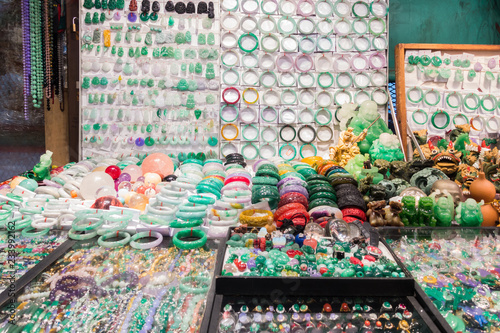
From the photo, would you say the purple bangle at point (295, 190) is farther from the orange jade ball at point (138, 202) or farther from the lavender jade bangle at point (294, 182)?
the orange jade ball at point (138, 202)

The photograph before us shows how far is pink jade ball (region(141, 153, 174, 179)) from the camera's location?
3643mm

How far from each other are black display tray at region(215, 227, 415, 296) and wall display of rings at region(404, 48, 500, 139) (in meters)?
3.61

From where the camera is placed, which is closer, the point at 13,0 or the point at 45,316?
the point at 45,316

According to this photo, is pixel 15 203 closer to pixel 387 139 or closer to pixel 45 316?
pixel 45 316

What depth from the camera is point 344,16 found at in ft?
16.1

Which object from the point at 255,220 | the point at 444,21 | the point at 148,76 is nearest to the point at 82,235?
the point at 255,220

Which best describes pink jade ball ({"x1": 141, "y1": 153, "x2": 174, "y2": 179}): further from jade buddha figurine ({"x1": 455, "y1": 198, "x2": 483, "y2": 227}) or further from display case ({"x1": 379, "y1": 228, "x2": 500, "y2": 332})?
jade buddha figurine ({"x1": 455, "y1": 198, "x2": 483, "y2": 227})

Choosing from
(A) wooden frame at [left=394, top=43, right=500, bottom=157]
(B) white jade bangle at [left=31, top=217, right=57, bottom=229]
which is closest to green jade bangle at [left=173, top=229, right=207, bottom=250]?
(B) white jade bangle at [left=31, top=217, right=57, bottom=229]

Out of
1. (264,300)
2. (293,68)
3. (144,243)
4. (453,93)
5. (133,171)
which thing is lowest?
(264,300)

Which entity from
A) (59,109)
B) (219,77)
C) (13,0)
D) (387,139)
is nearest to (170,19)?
(219,77)

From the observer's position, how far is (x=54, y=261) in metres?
1.92

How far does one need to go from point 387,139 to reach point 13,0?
4.17 meters

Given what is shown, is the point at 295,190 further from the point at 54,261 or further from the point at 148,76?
the point at 148,76

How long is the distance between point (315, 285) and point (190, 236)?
90cm
